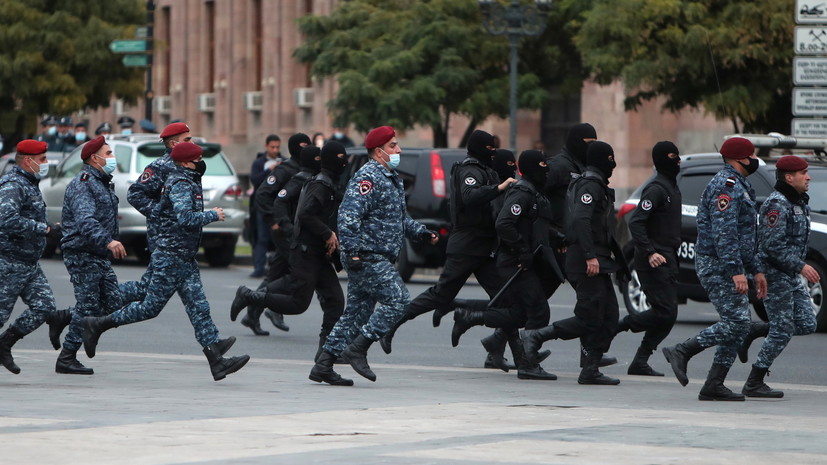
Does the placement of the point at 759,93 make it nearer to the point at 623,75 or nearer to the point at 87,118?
the point at 623,75

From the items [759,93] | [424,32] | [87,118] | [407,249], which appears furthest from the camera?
[87,118]

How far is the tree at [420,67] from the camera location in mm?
31234

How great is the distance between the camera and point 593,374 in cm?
1209

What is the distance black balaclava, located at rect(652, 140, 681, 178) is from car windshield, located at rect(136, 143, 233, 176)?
13.7 metres

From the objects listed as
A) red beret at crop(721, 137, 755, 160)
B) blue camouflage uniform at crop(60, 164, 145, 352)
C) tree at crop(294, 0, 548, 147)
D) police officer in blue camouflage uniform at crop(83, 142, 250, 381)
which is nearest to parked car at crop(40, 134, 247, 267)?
tree at crop(294, 0, 548, 147)

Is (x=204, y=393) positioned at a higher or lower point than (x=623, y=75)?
lower

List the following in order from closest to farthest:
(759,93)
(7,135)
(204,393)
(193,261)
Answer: (204,393)
(193,261)
(759,93)
(7,135)

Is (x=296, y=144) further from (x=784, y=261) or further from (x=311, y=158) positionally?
(x=784, y=261)

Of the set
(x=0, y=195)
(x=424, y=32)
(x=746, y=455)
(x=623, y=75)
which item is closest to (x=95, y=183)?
(x=0, y=195)

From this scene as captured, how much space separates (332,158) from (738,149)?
10.0ft

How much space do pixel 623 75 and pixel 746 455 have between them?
1769 centimetres

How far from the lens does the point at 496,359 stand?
13023 mm

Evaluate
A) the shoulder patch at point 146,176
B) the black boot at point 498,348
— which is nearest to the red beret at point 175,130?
the shoulder patch at point 146,176

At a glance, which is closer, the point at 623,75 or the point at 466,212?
the point at 466,212
